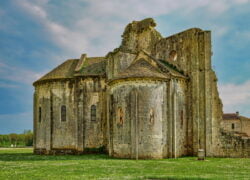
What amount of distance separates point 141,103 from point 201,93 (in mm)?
6217

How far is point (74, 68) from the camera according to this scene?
39156 mm

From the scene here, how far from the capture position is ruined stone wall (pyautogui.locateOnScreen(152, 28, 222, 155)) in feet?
99.2

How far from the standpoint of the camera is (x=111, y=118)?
31.4 meters

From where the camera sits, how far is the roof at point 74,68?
1459 inches

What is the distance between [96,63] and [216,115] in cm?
1484

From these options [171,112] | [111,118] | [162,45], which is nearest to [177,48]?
[162,45]

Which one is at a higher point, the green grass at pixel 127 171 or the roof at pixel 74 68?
the roof at pixel 74 68

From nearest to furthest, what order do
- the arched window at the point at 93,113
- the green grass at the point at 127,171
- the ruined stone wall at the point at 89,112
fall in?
1. the green grass at the point at 127,171
2. the ruined stone wall at the point at 89,112
3. the arched window at the point at 93,113

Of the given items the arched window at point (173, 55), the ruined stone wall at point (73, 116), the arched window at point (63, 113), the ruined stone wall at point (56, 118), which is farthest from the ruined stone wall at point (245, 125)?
the arched window at point (63, 113)

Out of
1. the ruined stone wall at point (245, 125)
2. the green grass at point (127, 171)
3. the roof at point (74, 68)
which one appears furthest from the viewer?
the ruined stone wall at point (245, 125)

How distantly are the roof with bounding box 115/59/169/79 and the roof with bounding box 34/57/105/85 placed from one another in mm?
7515

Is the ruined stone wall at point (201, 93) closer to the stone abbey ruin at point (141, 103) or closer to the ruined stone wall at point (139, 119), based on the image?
the stone abbey ruin at point (141, 103)

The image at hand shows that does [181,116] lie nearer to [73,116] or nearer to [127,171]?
[73,116]

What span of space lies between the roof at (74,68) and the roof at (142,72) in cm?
752
